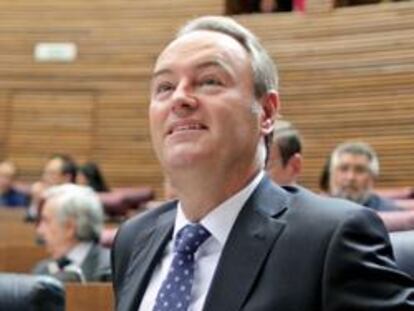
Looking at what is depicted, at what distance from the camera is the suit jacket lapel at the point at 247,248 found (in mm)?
944

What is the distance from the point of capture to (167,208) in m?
1.20

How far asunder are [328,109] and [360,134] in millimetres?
241

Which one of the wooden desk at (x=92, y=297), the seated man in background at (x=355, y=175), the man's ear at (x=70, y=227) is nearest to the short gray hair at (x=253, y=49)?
the wooden desk at (x=92, y=297)

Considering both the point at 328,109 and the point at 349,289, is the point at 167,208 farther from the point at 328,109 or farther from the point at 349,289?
the point at 328,109

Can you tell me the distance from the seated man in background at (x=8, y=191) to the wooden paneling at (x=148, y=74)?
0.49 metres

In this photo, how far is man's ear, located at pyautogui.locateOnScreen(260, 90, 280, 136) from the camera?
1.05m

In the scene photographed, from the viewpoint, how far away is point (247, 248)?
0.98 metres

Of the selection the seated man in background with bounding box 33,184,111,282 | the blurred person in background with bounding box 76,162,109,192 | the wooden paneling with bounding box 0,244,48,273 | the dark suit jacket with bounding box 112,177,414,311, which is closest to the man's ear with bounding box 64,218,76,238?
the seated man in background with bounding box 33,184,111,282

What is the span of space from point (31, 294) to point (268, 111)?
544 mm

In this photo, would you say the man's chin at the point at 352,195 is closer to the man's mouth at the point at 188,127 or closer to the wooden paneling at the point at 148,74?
the wooden paneling at the point at 148,74

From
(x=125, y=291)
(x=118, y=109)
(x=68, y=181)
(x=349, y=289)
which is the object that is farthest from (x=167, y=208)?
(x=118, y=109)

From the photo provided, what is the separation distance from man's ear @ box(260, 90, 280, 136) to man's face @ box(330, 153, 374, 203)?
5.51 feet

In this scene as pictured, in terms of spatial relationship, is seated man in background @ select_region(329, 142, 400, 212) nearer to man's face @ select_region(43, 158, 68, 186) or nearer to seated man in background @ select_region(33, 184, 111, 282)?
seated man in background @ select_region(33, 184, 111, 282)

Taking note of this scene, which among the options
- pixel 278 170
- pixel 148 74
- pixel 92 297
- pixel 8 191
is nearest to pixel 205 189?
pixel 92 297
